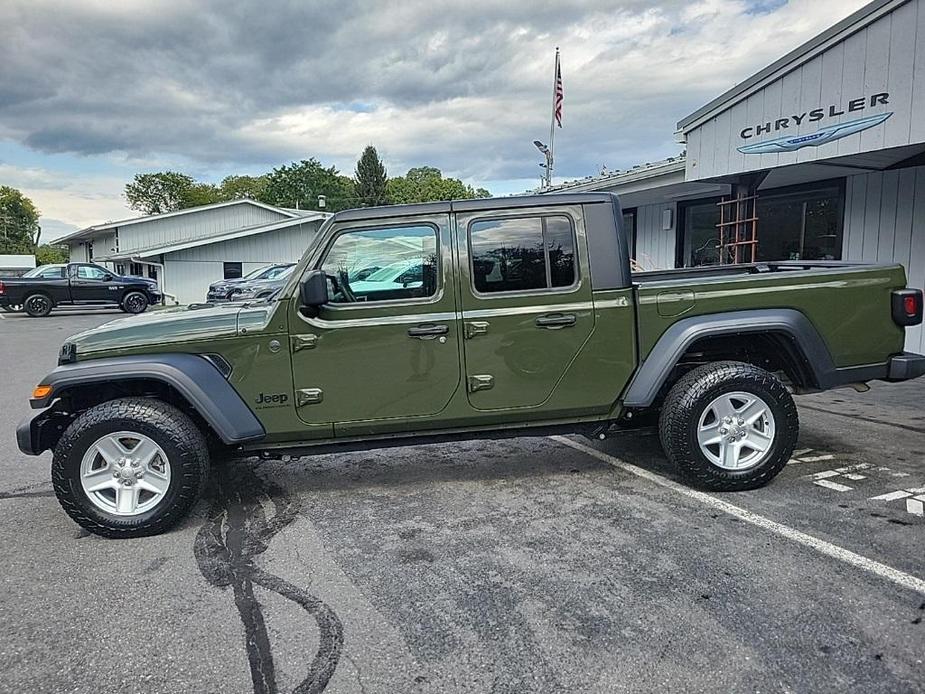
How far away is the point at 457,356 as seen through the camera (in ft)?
13.4

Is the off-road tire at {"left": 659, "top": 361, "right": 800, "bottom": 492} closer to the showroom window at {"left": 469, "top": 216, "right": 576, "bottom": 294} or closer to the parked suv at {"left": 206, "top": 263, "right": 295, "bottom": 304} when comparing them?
the showroom window at {"left": 469, "top": 216, "right": 576, "bottom": 294}

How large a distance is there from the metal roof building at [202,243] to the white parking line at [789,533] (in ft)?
70.1

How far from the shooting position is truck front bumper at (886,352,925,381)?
14.1ft

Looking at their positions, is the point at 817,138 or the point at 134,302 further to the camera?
the point at 134,302

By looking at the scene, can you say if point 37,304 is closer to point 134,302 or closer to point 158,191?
point 134,302

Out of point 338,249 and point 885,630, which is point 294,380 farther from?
point 885,630

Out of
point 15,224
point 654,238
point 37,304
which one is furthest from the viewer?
point 15,224

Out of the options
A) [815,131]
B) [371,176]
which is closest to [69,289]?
[815,131]

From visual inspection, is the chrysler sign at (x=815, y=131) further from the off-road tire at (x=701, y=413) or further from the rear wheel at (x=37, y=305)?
the rear wheel at (x=37, y=305)

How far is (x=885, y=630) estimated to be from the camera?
266 centimetres

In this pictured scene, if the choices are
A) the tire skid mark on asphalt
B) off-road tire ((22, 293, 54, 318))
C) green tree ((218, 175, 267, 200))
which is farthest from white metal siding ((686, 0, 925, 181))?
green tree ((218, 175, 267, 200))

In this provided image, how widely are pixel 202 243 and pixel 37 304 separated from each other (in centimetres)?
692

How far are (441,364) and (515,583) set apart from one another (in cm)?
143

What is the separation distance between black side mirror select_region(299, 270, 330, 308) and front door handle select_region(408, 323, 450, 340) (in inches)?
22.3
